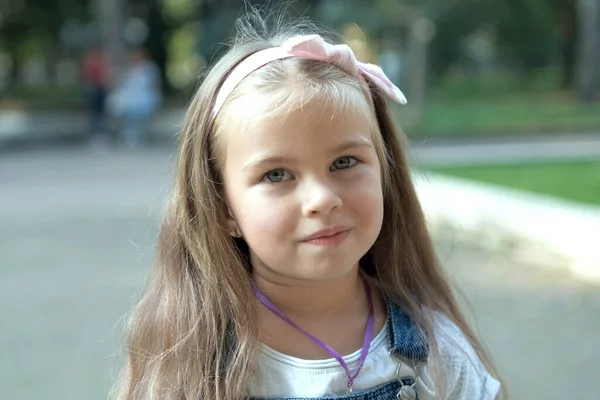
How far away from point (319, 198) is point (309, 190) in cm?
3

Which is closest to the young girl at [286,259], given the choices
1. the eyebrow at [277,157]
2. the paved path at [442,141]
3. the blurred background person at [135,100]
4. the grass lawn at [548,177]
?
the eyebrow at [277,157]

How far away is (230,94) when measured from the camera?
5.31ft

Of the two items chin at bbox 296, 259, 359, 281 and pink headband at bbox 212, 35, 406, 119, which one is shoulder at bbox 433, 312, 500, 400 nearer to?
chin at bbox 296, 259, 359, 281

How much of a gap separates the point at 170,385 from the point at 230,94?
56 cm

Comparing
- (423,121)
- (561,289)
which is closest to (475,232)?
(561,289)

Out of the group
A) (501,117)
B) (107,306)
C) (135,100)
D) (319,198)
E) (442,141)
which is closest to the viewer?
(319,198)

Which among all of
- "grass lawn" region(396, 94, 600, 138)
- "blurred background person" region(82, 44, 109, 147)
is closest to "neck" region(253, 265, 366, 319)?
"grass lawn" region(396, 94, 600, 138)

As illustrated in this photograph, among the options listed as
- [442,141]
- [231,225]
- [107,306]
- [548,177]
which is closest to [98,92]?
[442,141]

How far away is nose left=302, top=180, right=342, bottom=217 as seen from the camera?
4.86 feet

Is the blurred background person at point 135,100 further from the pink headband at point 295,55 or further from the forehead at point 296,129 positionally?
the forehead at point 296,129

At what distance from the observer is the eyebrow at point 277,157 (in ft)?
4.96

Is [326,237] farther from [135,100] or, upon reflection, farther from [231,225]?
[135,100]

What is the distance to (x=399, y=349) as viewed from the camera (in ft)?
5.34

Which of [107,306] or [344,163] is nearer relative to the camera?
[344,163]
